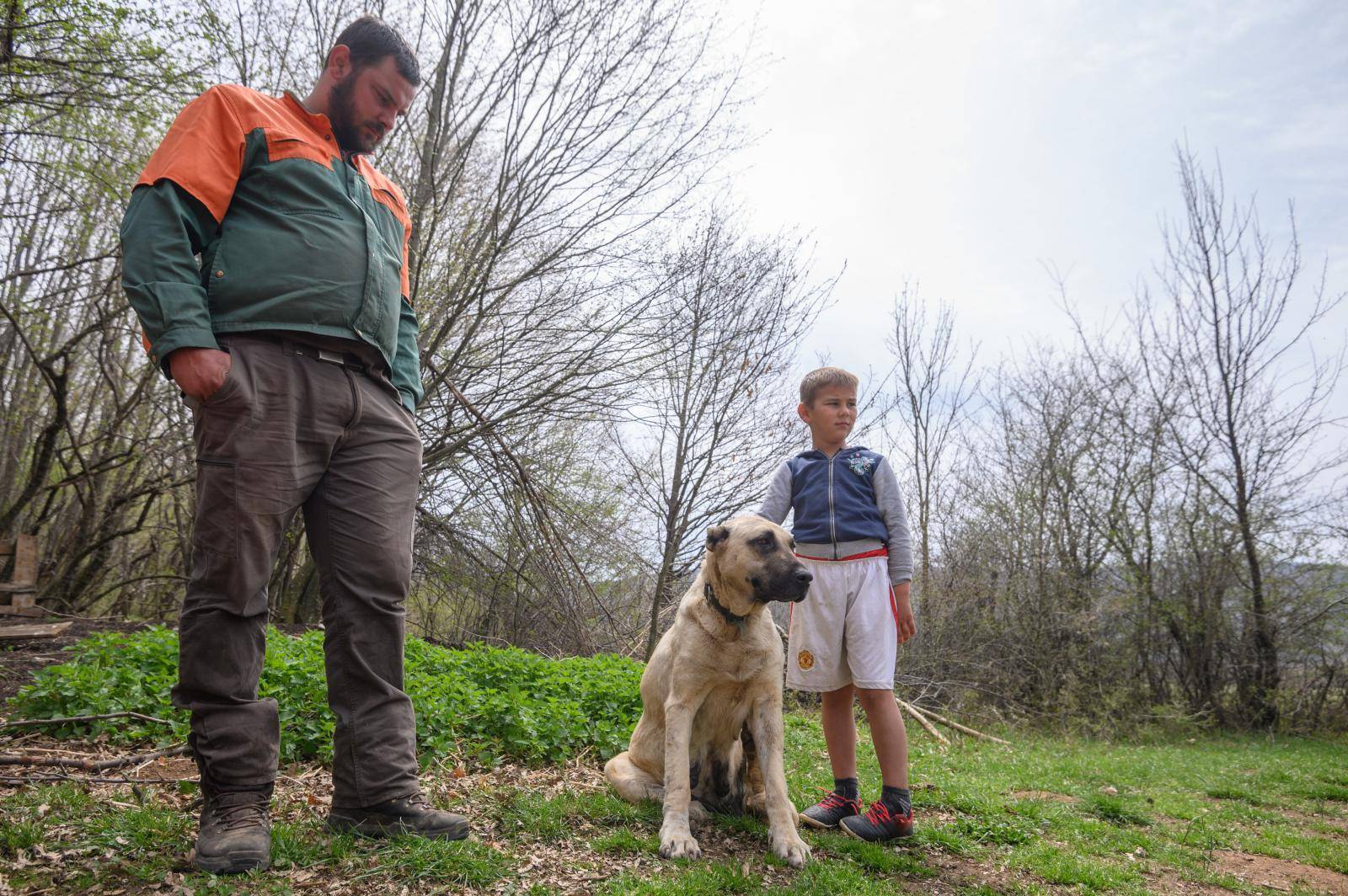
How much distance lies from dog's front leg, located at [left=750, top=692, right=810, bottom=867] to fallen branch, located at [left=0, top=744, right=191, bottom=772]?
7.44 feet

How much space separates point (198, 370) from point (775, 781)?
2.61 metres

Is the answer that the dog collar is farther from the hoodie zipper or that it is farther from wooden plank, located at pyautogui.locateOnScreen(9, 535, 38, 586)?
wooden plank, located at pyautogui.locateOnScreen(9, 535, 38, 586)

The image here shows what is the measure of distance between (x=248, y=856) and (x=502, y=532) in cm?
541

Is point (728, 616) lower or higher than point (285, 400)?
lower

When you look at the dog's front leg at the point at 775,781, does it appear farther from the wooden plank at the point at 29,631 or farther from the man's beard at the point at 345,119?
the wooden plank at the point at 29,631

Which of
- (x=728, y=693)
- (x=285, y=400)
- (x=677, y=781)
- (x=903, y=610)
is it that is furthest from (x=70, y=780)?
(x=903, y=610)

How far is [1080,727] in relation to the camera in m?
12.0

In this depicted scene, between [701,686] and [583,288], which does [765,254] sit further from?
[701,686]

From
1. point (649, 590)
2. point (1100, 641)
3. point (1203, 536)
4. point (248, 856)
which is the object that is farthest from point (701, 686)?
point (1203, 536)

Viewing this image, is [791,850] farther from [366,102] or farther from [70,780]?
[366,102]

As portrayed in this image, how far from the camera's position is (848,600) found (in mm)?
3537

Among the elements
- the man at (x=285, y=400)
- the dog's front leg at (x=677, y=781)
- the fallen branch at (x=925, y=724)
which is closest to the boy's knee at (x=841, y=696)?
the dog's front leg at (x=677, y=781)

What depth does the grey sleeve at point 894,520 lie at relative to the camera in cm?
354

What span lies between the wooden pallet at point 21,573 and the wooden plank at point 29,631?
1363 mm
